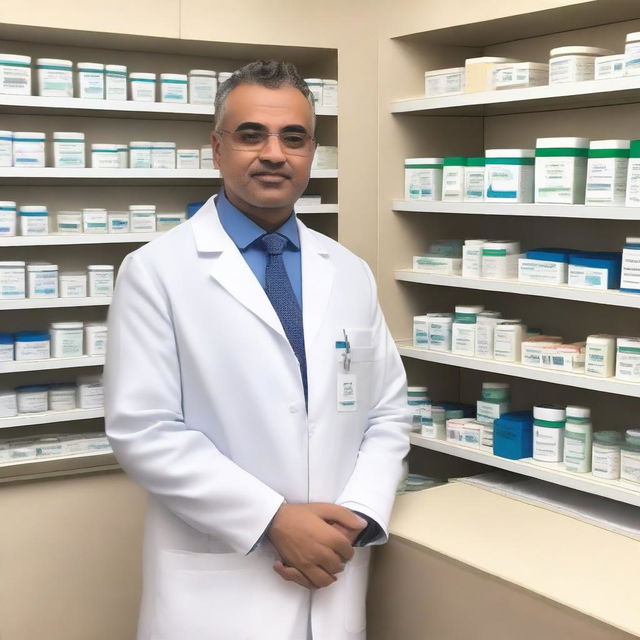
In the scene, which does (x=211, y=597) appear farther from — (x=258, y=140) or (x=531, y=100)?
(x=531, y=100)

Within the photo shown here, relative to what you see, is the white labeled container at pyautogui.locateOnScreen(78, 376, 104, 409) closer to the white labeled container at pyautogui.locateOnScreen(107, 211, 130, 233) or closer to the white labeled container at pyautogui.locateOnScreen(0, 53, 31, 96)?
the white labeled container at pyautogui.locateOnScreen(107, 211, 130, 233)

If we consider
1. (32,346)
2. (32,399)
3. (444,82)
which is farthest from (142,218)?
(444,82)

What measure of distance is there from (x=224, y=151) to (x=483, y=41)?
5.49 ft

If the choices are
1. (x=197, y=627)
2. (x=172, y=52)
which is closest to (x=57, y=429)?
(x=172, y=52)

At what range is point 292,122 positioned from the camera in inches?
75.2

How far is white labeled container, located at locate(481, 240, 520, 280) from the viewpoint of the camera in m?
2.96

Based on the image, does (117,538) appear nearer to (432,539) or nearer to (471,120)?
(432,539)

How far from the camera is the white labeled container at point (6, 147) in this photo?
2.85 meters

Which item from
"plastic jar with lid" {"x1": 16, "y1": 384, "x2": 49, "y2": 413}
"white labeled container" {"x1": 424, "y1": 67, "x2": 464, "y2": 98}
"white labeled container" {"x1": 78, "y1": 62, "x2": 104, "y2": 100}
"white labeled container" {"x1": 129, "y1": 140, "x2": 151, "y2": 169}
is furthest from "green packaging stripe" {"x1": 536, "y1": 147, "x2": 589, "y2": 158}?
"plastic jar with lid" {"x1": 16, "y1": 384, "x2": 49, "y2": 413}

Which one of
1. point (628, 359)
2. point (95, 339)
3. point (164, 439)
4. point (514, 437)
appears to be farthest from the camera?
point (95, 339)

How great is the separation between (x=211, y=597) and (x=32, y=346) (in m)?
1.39

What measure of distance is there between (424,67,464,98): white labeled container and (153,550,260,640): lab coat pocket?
5.81 feet

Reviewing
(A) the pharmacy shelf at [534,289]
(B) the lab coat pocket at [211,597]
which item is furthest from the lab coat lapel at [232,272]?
(A) the pharmacy shelf at [534,289]

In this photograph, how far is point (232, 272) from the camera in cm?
192
